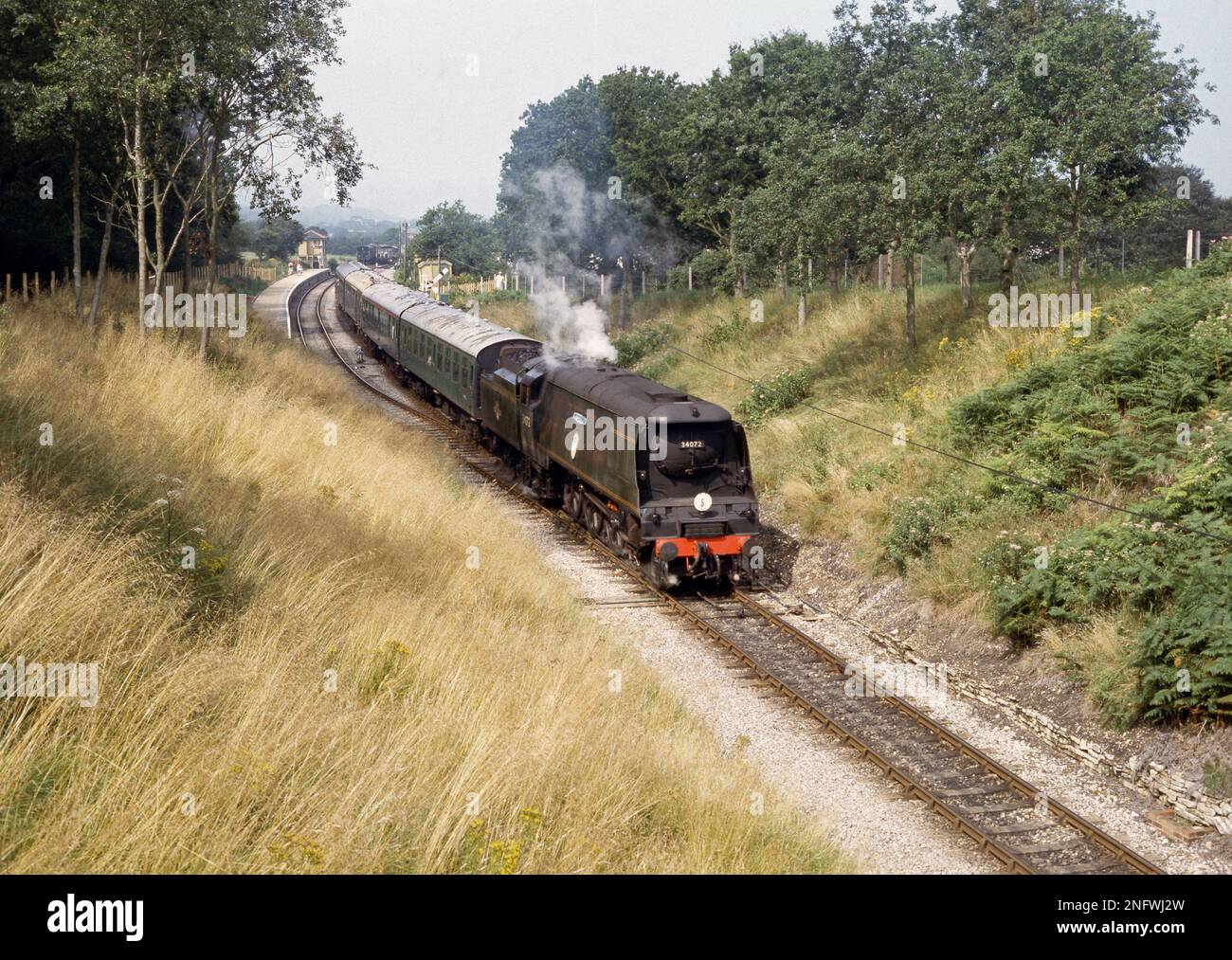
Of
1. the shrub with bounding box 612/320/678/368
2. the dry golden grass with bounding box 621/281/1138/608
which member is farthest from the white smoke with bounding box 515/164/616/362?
the dry golden grass with bounding box 621/281/1138/608

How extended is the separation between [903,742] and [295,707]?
265 inches

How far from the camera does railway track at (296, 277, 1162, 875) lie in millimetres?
9117

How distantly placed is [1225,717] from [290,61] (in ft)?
76.0

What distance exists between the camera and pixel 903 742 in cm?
1136

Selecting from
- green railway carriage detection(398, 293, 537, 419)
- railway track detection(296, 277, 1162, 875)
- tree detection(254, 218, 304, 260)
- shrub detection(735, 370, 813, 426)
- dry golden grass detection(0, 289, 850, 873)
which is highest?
tree detection(254, 218, 304, 260)

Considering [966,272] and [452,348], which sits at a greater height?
[966,272]

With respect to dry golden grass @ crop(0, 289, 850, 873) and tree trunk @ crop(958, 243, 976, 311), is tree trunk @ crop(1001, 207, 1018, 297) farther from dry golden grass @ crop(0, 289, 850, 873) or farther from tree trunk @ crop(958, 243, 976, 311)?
dry golden grass @ crop(0, 289, 850, 873)

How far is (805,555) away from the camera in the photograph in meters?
18.2

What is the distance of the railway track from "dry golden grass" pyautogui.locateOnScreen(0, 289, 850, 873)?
179 cm

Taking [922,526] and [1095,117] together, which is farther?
[1095,117]

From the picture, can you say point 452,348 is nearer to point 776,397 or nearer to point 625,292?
point 776,397

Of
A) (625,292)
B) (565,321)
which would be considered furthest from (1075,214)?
(625,292)
